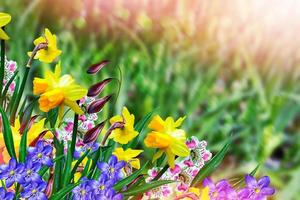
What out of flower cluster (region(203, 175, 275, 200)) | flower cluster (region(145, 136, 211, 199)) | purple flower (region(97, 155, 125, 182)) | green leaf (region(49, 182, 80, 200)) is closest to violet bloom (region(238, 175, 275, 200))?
flower cluster (region(203, 175, 275, 200))

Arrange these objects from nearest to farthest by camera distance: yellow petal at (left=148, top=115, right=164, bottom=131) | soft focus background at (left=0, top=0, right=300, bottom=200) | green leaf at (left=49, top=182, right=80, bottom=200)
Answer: green leaf at (left=49, top=182, right=80, bottom=200)
yellow petal at (left=148, top=115, right=164, bottom=131)
soft focus background at (left=0, top=0, right=300, bottom=200)

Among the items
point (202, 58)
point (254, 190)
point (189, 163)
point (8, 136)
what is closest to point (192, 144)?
point (189, 163)

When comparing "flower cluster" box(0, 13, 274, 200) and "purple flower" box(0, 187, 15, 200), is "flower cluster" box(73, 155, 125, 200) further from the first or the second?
"purple flower" box(0, 187, 15, 200)

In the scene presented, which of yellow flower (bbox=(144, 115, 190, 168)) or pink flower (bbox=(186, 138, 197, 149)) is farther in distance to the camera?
pink flower (bbox=(186, 138, 197, 149))

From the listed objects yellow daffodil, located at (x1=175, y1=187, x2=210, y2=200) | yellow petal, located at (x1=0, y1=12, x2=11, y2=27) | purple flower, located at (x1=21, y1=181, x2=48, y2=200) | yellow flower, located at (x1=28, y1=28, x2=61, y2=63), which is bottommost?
purple flower, located at (x1=21, y1=181, x2=48, y2=200)

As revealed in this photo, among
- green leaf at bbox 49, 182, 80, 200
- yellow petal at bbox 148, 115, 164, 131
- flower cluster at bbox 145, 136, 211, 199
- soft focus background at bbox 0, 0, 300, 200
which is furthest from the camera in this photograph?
soft focus background at bbox 0, 0, 300, 200

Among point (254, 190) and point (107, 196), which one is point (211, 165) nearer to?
point (254, 190)
